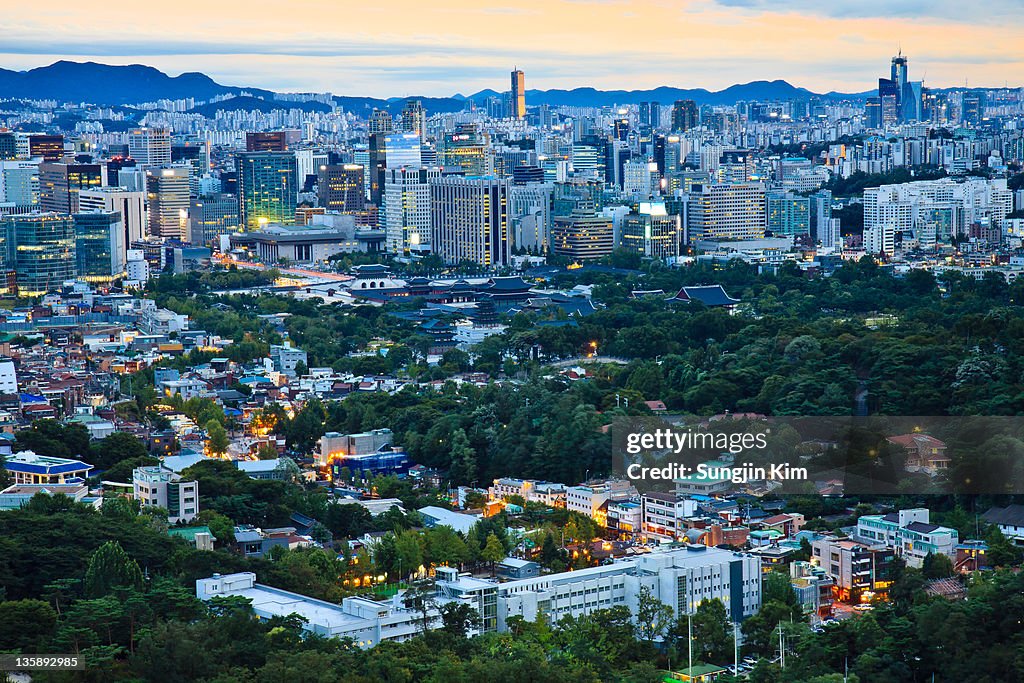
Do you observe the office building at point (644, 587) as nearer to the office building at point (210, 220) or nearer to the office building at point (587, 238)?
the office building at point (587, 238)

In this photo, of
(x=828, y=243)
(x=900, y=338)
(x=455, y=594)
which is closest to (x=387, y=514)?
(x=455, y=594)

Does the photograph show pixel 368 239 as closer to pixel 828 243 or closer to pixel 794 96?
pixel 828 243

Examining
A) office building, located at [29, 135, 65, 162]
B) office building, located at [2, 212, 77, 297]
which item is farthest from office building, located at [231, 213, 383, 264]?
office building, located at [29, 135, 65, 162]

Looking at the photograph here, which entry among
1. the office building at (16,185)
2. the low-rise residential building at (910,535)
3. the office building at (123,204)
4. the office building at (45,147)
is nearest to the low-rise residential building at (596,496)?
the low-rise residential building at (910,535)

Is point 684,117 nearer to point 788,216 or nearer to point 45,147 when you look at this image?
point 45,147

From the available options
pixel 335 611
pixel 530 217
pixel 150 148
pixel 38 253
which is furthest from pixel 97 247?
pixel 335 611
